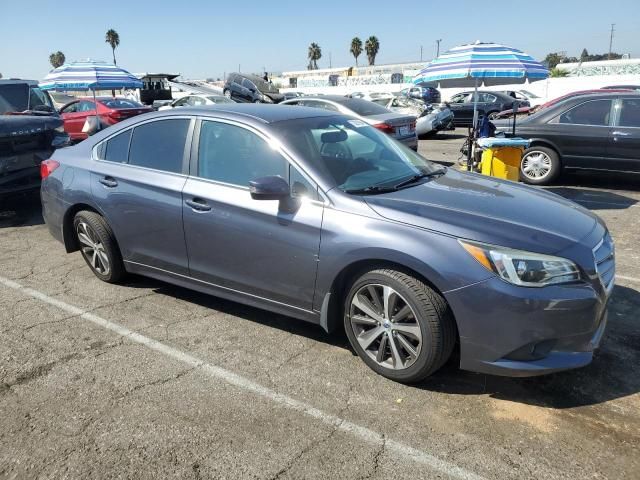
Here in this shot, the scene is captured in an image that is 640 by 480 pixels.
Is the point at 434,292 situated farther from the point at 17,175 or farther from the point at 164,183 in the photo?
the point at 17,175

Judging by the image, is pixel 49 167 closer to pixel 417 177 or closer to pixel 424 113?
pixel 417 177

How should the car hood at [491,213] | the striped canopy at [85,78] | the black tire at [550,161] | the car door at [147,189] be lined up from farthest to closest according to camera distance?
the striped canopy at [85,78]
the black tire at [550,161]
the car door at [147,189]
the car hood at [491,213]

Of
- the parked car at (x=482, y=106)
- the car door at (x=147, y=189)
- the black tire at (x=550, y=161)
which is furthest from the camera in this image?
the parked car at (x=482, y=106)

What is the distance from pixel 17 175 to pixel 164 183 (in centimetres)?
426

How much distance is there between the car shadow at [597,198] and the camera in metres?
7.54

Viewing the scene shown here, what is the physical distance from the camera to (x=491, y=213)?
319 centimetres

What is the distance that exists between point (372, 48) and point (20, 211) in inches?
3239

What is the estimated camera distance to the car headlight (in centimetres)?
279

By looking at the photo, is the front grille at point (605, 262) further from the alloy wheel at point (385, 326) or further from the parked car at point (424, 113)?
the parked car at point (424, 113)

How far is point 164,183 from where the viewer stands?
4.08 meters

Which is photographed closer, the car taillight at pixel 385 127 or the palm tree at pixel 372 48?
the car taillight at pixel 385 127

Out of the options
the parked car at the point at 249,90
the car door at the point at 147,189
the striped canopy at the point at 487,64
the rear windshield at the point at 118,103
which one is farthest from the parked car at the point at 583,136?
the parked car at the point at 249,90

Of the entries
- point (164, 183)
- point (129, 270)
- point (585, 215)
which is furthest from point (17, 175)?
point (585, 215)

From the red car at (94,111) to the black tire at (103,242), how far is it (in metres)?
9.76
